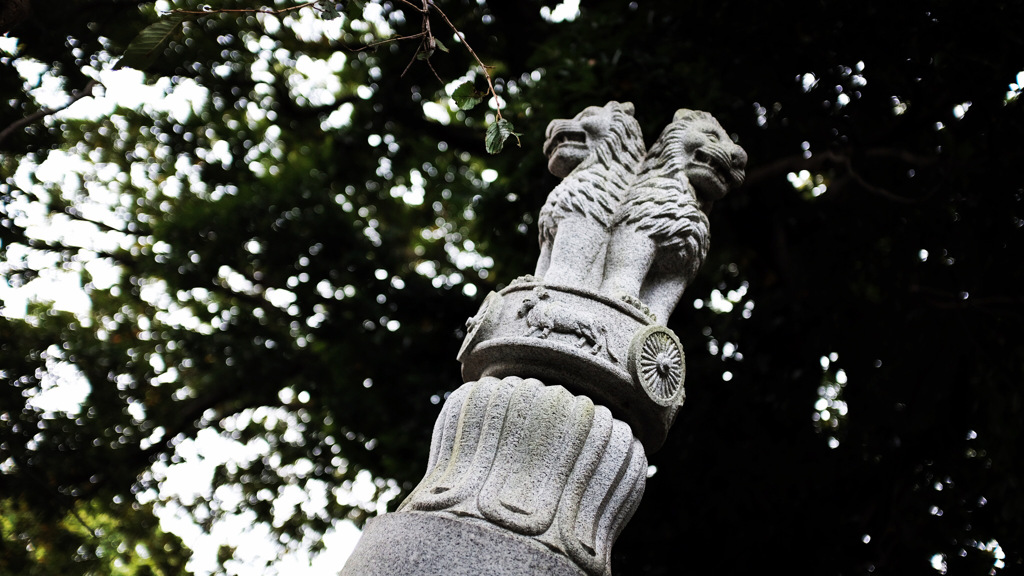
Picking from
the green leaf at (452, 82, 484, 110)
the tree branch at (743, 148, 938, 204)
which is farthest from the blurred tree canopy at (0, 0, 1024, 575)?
the green leaf at (452, 82, 484, 110)

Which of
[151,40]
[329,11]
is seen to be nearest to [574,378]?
[329,11]

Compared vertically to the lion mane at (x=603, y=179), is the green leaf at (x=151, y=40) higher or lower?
lower

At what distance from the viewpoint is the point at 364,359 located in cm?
718

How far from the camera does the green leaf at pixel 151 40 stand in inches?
118

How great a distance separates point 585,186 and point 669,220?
372 millimetres

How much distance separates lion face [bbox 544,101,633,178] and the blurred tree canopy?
1.15m

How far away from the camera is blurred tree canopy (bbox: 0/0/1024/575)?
552cm

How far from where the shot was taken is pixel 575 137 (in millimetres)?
4059

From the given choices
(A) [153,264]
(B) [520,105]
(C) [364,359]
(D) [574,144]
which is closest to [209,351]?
(A) [153,264]

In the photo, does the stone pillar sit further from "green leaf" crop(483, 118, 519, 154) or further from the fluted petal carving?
"green leaf" crop(483, 118, 519, 154)

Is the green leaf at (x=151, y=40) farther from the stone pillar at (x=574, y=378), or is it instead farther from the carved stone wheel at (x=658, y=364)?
the carved stone wheel at (x=658, y=364)

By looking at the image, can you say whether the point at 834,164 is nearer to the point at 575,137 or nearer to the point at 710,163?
the point at 710,163

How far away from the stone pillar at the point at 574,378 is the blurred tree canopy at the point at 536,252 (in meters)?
1.58

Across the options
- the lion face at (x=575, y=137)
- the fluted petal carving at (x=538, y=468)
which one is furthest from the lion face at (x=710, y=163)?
the fluted petal carving at (x=538, y=468)
